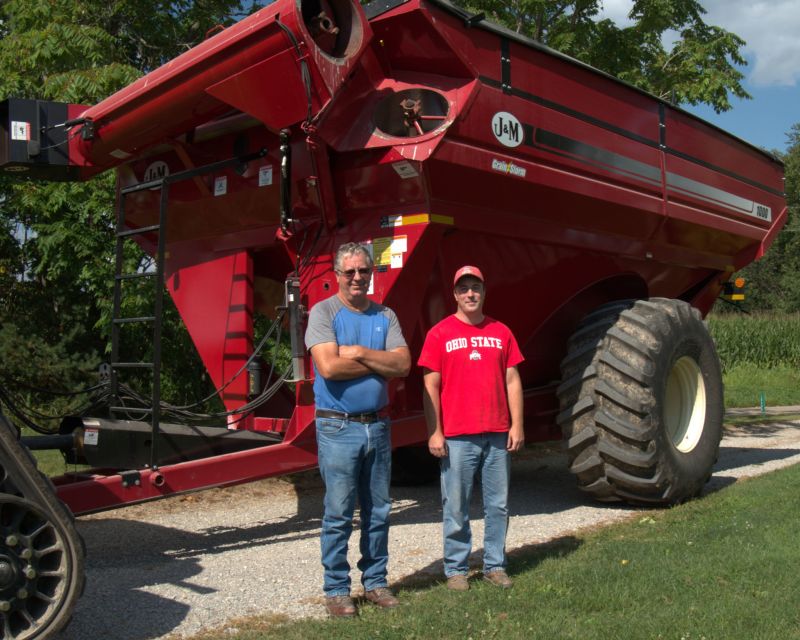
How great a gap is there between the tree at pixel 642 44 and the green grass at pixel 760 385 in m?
8.19

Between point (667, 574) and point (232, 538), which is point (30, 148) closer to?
point (232, 538)

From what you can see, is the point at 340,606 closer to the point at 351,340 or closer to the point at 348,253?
the point at 351,340

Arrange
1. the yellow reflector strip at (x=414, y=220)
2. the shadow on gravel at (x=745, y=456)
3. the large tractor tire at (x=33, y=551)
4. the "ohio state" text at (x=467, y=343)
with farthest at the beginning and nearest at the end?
the shadow on gravel at (x=745, y=456) → the yellow reflector strip at (x=414, y=220) → the "ohio state" text at (x=467, y=343) → the large tractor tire at (x=33, y=551)

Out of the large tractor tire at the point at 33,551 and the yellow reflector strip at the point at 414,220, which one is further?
the yellow reflector strip at the point at 414,220

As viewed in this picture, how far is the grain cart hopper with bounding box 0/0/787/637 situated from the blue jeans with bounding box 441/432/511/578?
1259 mm

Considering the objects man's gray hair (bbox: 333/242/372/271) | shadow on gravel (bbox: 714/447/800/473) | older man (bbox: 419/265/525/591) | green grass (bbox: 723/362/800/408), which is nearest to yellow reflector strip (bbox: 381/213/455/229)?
older man (bbox: 419/265/525/591)

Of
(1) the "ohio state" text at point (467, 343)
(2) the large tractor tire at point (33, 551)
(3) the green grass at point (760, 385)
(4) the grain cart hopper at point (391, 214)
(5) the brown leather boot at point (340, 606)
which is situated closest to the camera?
(2) the large tractor tire at point (33, 551)

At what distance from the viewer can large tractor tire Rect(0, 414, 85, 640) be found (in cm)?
339

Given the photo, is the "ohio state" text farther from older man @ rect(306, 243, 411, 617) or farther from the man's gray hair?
the man's gray hair

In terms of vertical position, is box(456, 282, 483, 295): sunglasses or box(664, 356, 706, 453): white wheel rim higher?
box(456, 282, 483, 295): sunglasses

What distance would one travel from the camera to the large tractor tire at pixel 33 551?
133 inches

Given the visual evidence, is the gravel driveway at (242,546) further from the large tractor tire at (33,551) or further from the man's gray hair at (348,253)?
the man's gray hair at (348,253)

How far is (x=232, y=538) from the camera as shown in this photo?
5695 mm

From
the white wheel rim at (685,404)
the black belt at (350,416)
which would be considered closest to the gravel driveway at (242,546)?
the white wheel rim at (685,404)
